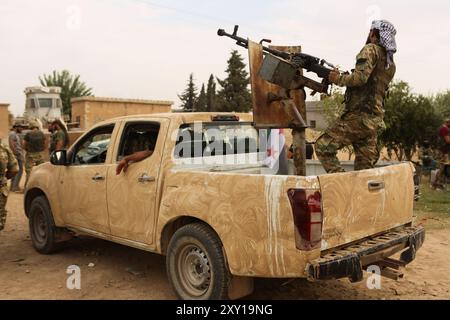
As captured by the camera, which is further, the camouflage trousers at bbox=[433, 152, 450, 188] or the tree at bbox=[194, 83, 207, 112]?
the tree at bbox=[194, 83, 207, 112]

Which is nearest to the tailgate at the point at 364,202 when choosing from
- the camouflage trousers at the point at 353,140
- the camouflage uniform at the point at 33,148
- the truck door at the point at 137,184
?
the camouflage trousers at the point at 353,140

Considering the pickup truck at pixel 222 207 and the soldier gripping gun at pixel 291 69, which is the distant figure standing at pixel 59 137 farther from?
the soldier gripping gun at pixel 291 69

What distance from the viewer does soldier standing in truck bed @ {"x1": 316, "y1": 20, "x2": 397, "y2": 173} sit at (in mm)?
4570

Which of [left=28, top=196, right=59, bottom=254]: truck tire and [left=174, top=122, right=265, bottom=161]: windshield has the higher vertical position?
[left=174, top=122, right=265, bottom=161]: windshield

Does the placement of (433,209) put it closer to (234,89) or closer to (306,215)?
(306,215)

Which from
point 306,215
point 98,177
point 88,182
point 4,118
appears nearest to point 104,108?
point 4,118

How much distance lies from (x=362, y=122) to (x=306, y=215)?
1.81 metres

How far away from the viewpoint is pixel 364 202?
373 centimetres

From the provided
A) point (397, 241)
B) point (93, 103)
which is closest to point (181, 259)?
point (397, 241)

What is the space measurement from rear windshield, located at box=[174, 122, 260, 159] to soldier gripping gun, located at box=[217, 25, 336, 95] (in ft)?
2.21

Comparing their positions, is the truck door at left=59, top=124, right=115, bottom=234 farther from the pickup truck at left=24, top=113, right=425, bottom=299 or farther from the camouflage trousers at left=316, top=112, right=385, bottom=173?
the camouflage trousers at left=316, top=112, right=385, bottom=173

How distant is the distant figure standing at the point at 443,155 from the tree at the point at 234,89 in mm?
28669

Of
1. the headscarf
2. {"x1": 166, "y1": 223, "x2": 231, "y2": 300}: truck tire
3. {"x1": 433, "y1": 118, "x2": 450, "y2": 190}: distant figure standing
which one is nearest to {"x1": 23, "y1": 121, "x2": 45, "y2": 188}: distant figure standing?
{"x1": 166, "y1": 223, "x2": 231, "y2": 300}: truck tire

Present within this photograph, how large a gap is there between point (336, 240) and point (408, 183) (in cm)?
128
